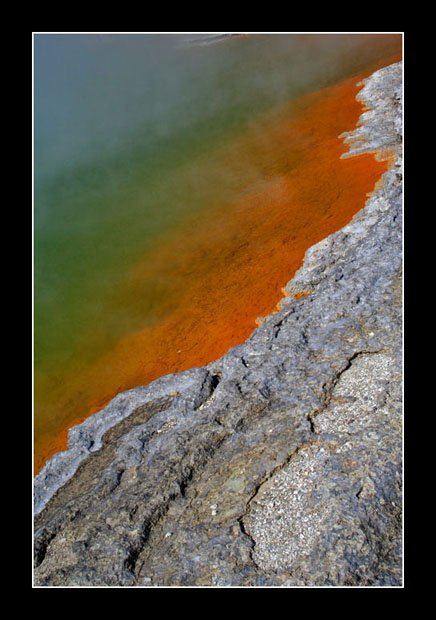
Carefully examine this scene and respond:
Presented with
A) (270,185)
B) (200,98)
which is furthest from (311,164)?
(200,98)

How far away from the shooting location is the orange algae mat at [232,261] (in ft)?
19.6

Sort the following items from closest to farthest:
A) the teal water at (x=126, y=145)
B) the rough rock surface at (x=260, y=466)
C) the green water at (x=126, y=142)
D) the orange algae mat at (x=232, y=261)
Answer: the rough rock surface at (x=260, y=466) < the orange algae mat at (x=232, y=261) < the teal water at (x=126, y=145) < the green water at (x=126, y=142)

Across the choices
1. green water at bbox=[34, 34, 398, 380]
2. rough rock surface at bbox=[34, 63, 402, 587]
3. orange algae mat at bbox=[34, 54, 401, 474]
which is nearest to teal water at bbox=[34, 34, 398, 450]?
green water at bbox=[34, 34, 398, 380]

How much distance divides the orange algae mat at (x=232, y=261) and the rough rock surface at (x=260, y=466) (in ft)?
2.08

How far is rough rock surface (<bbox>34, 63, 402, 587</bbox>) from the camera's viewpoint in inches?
125

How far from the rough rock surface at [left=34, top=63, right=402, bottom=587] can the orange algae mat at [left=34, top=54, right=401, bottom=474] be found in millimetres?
634

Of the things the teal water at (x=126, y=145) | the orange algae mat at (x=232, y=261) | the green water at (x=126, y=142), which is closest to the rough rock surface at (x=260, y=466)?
the orange algae mat at (x=232, y=261)

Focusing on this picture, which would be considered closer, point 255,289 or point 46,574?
point 46,574

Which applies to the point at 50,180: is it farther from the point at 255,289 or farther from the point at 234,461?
the point at 234,461

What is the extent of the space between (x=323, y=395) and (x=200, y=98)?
438 inches

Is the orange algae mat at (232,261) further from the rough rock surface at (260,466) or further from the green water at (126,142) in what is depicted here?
the rough rock surface at (260,466)

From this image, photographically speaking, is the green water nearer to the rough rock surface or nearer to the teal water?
the teal water

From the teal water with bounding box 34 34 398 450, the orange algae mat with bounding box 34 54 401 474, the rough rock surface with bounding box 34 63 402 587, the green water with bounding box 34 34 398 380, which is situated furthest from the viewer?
the green water with bounding box 34 34 398 380

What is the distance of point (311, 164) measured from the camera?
9.34 metres
